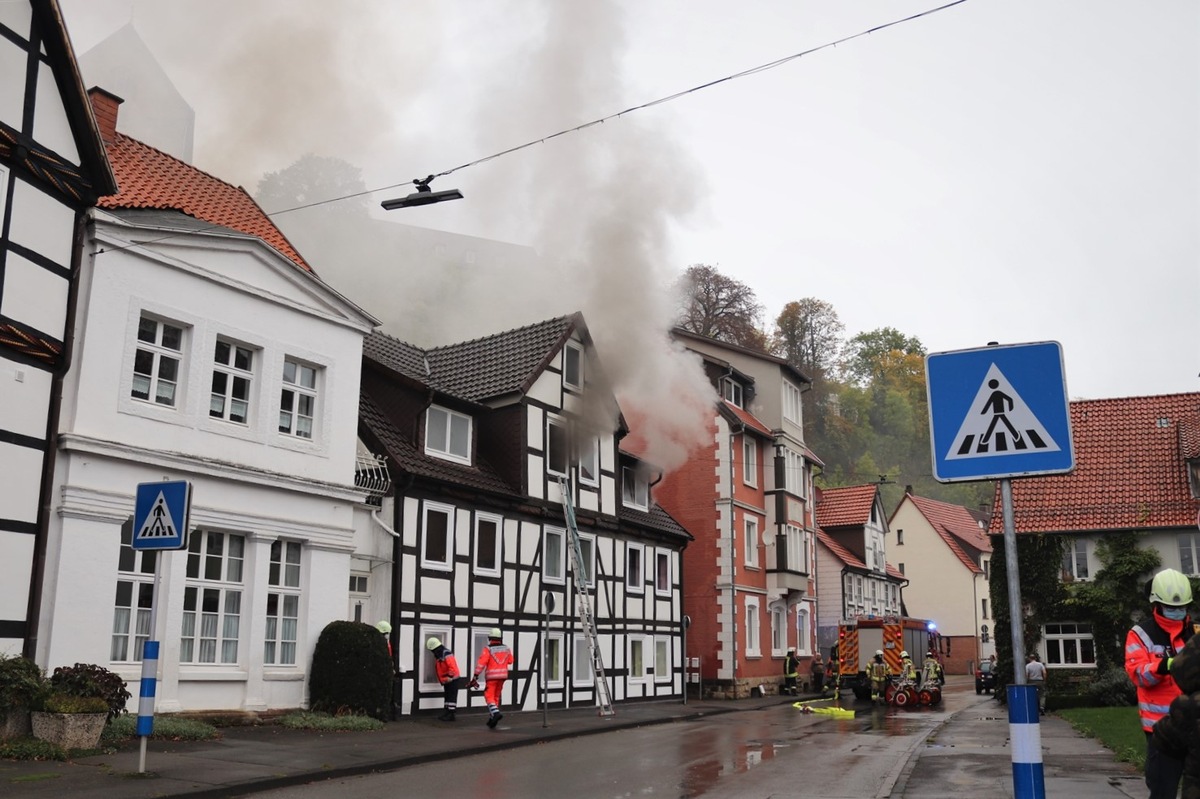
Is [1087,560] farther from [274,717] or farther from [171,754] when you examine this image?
[171,754]

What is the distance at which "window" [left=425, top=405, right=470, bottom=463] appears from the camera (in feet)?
77.9

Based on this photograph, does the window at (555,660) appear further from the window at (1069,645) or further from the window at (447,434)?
the window at (1069,645)

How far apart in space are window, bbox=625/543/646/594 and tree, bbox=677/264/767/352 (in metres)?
21.9

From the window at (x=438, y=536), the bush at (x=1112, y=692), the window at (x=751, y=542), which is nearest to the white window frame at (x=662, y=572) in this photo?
the window at (x=751, y=542)

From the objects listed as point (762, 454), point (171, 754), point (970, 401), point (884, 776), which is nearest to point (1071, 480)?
point (762, 454)

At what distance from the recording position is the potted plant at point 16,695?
12.5 metres

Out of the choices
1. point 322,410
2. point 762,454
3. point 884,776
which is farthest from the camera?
point 762,454

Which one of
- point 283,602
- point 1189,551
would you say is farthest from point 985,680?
point 283,602

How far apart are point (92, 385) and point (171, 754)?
17.8ft

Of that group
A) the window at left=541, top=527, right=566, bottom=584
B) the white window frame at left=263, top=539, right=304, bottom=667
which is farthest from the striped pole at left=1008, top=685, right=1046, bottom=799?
the window at left=541, top=527, right=566, bottom=584

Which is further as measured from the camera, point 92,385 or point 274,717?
point 274,717

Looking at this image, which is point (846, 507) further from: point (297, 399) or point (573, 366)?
point (297, 399)

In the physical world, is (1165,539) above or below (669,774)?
above

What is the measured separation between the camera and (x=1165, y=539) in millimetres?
31062
